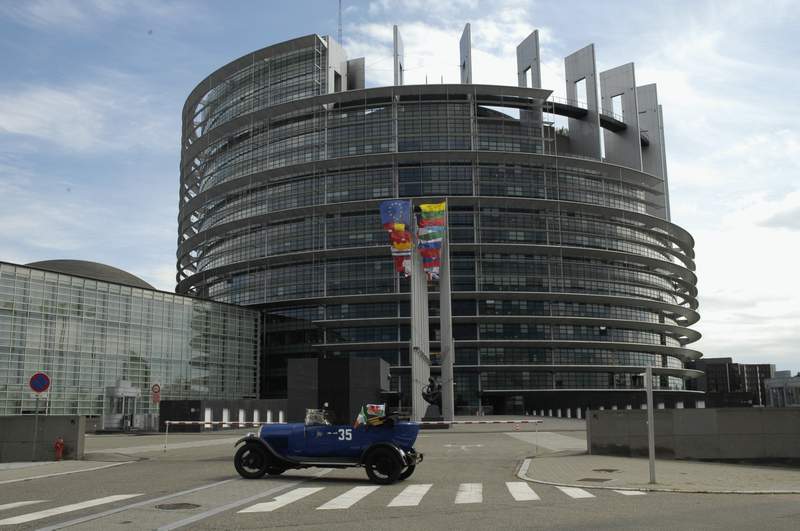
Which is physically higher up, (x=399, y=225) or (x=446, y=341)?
(x=399, y=225)

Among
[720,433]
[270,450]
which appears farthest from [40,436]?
[720,433]

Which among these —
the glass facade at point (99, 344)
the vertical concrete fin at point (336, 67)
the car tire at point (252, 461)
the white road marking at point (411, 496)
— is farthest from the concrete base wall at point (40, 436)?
the vertical concrete fin at point (336, 67)

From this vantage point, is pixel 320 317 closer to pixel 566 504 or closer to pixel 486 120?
pixel 486 120

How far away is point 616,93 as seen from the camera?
99.6m

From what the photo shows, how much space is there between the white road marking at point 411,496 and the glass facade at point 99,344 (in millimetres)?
43249

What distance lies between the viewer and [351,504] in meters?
13.0

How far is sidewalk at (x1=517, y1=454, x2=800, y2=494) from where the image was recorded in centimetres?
1505

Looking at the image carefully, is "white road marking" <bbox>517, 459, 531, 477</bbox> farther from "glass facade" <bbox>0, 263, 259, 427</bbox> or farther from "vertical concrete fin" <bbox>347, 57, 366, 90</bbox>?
"vertical concrete fin" <bbox>347, 57, 366, 90</bbox>

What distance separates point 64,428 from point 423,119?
7053 centimetres

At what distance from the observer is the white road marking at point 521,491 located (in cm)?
1370

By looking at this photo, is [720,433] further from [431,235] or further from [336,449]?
[431,235]

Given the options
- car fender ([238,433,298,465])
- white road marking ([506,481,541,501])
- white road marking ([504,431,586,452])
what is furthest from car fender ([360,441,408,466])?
white road marking ([504,431,586,452])

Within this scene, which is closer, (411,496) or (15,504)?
(15,504)

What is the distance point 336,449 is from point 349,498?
3162 millimetres
